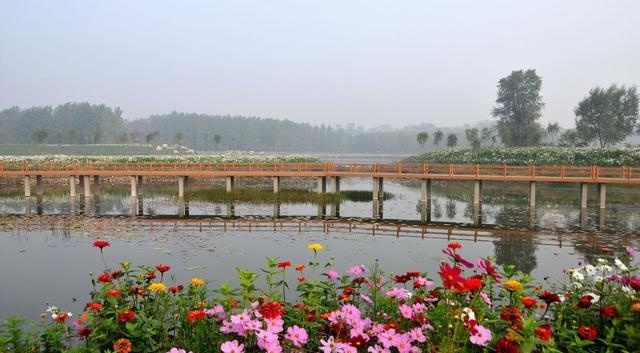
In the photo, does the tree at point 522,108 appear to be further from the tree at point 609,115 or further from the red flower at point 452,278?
the red flower at point 452,278

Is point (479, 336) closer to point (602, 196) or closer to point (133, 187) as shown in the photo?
point (602, 196)

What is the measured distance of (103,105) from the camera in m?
138

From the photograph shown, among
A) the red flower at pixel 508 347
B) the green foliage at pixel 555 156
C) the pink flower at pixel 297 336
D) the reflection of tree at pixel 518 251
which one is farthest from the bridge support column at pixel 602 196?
the pink flower at pixel 297 336

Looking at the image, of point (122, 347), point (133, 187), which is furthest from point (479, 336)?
point (133, 187)

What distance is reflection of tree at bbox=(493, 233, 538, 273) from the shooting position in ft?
44.0

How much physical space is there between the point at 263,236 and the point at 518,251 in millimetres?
9074

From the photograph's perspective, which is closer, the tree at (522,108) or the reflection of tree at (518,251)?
the reflection of tree at (518,251)

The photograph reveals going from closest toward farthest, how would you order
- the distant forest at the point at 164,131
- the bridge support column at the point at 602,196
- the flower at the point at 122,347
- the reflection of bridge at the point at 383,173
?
the flower at the point at 122,347, the bridge support column at the point at 602,196, the reflection of bridge at the point at 383,173, the distant forest at the point at 164,131

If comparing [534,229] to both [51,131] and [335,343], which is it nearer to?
[335,343]

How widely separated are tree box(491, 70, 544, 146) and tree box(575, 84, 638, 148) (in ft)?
18.8

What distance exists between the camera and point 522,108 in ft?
208

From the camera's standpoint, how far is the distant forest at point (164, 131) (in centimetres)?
12194

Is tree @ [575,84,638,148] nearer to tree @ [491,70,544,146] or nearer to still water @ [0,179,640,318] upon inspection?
tree @ [491,70,544,146]

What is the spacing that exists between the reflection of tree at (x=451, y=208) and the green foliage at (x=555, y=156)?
1912 centimetres
